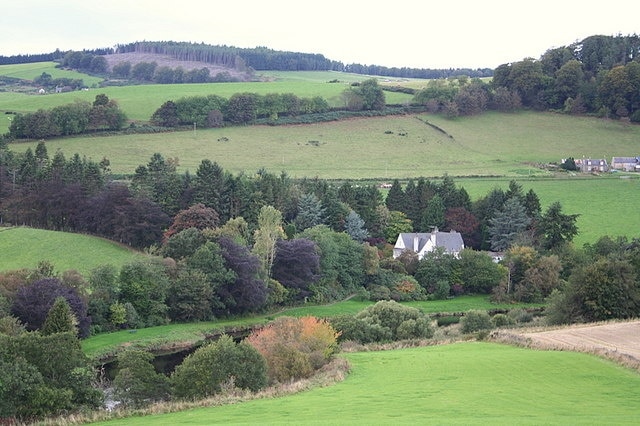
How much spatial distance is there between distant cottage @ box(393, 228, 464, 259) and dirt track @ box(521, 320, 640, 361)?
37.8 meters

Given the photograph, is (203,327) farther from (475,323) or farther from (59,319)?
(475,323)

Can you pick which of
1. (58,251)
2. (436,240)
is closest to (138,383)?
(58,251)

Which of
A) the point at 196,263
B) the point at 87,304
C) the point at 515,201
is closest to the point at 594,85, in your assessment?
the point at 515,201

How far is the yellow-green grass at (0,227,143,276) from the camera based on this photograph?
254ft

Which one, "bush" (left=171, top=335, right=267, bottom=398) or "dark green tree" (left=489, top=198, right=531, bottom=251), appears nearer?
"bush" (left=171, top=335, right=267, bottom=398)

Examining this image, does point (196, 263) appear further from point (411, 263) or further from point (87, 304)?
point (411, 263)

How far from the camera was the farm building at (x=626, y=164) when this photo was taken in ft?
404

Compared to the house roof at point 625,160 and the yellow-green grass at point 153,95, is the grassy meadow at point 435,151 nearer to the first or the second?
the house roof at point 625,160

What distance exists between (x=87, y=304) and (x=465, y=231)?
4918 cm

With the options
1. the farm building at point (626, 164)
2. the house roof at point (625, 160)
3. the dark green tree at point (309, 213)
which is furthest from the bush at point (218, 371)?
the house roof at point (625, 160)

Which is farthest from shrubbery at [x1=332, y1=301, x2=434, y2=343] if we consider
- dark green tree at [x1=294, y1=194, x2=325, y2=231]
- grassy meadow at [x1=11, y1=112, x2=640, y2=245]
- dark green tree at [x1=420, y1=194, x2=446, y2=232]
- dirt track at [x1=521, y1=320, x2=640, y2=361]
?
grassy meadow at [x1=11, y1=112, x2=640, y2=245]

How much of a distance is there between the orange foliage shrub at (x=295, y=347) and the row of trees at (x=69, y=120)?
77722 millimetres

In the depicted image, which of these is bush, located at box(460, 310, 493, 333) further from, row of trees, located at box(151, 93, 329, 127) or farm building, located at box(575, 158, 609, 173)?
row of trees, located at box(151, 93, 329, 127)

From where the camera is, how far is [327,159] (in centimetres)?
12375
